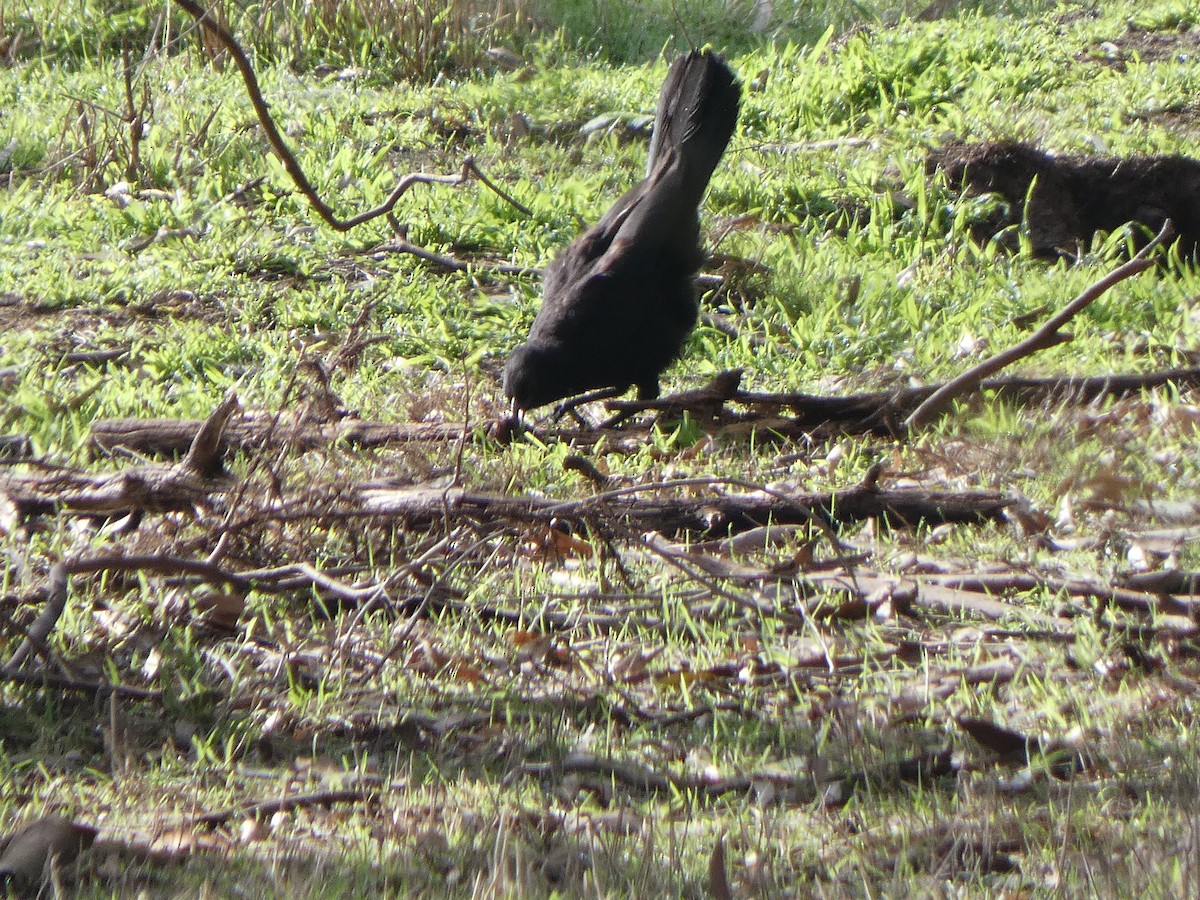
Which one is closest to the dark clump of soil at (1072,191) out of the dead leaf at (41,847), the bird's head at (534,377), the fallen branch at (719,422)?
the fallen branch at (719,422)

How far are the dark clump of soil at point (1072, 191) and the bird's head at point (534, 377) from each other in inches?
103

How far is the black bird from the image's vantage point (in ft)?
18.3

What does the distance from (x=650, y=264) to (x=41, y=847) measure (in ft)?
12.6

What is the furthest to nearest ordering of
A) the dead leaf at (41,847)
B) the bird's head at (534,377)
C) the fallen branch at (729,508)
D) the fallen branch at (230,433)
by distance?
the bird's head at (534,377) → the fallen branch at (230,433) → the fallen branch at (729,508) → the dead leaf at (41,847)

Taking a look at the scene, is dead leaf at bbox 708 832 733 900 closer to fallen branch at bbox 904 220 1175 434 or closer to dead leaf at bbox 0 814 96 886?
dead leaf at bbox 0 814 96 886

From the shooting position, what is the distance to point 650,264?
18.9 ft

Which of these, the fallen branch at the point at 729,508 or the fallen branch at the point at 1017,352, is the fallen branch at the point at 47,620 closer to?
the fallen branch at the point at 729,508

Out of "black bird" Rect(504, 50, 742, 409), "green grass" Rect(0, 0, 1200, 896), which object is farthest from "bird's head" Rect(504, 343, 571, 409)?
"green grass" Rect(0, 0, 1200, 896)

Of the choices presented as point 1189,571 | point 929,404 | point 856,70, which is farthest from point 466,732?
point 856,70

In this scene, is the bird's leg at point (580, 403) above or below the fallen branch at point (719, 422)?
below

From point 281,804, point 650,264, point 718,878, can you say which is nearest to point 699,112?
point 650,264

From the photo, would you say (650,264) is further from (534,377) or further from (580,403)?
(534,377)

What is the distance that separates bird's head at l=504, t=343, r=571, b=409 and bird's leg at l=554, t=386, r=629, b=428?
0.64ft

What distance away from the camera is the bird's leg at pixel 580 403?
5.48 m
